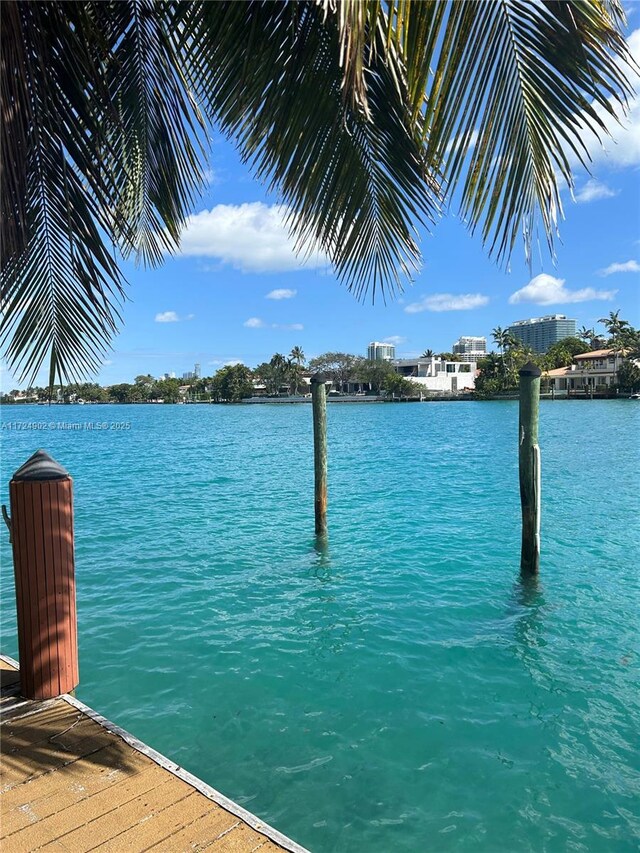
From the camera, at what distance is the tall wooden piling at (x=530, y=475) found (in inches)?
388

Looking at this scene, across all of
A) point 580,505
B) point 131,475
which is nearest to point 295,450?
point 131,475

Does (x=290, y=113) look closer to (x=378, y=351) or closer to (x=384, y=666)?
(x=384, y=666)

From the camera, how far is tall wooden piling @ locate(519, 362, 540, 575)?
9.85 m

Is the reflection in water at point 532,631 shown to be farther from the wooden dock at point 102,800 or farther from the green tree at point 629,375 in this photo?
the green tree at point 629,375

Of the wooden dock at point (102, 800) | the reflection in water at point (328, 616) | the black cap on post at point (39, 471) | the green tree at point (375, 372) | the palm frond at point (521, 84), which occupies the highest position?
the green tree at point (375, 372)

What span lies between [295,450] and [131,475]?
11.7 m

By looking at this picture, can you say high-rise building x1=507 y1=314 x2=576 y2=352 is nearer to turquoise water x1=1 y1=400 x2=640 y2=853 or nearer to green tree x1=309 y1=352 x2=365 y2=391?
green tree x1=309 y1=352 x2=365 y2=391

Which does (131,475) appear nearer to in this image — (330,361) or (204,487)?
(204,487)

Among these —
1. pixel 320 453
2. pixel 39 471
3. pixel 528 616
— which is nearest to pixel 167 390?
pixel 320 453

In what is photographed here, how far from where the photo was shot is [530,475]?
9883 millimetres

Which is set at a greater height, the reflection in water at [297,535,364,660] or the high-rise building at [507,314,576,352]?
the high-rise building at [507,314,576,352]

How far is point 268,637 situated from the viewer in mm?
7457

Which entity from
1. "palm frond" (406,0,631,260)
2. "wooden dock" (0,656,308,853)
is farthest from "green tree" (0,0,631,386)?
"wooden dock" (0,656,308,853)

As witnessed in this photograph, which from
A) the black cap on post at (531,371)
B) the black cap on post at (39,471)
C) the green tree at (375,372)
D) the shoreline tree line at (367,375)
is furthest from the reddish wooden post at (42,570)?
the green tree at (375,372)
